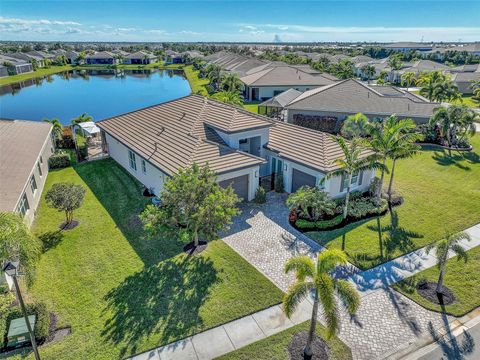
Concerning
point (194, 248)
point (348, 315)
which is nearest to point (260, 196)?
point (194, 248)

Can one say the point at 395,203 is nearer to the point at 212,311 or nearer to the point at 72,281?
the point at 212,311

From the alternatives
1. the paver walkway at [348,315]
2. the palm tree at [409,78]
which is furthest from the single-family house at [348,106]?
the palm tree at [409,78]

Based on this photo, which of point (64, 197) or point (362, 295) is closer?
point (362, 295)

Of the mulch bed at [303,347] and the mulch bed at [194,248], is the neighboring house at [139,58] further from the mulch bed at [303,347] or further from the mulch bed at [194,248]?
the mulch bed at [303,347]

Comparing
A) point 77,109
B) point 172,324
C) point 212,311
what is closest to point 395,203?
point 212,311

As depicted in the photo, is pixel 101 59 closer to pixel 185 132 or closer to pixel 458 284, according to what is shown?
pixel 185 132
